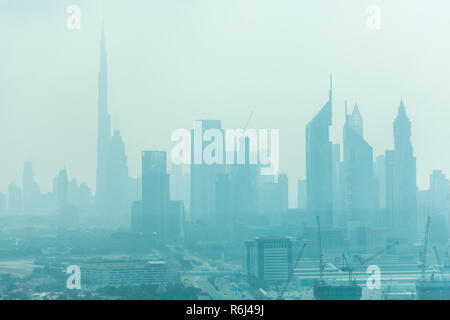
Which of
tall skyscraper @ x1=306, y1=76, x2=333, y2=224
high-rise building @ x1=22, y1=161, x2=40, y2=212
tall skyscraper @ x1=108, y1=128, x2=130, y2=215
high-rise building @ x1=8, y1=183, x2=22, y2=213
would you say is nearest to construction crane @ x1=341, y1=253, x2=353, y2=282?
tall skyscraper @ x1=306, y1=76, x2=333, y2=224

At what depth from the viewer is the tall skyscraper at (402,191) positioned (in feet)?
22.4

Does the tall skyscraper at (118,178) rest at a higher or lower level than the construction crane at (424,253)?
higher

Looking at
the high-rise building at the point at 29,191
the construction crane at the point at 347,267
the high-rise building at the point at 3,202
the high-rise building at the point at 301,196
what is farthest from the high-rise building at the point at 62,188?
the construction crane at the point at 347,267

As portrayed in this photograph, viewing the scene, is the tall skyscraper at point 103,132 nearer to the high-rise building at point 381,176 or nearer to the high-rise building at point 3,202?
the high-rise building at point 3,202

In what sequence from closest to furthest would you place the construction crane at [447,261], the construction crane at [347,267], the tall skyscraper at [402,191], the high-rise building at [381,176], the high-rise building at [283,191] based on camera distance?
the construction crane at [347,267], the high-rise building at [283,191], the tall skyscraper at [402,191], the construction crane at [447,261], the high-rise building at [381,176]

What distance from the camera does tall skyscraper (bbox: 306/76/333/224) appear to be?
20.1 ft

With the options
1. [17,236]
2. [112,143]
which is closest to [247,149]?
[112,143]

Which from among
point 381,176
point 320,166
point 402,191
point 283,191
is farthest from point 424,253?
point 283,191

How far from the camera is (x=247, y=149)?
521cm

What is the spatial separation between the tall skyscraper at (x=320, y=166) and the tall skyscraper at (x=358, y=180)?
245mm

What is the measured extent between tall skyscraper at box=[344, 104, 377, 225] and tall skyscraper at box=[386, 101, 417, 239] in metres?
0.22

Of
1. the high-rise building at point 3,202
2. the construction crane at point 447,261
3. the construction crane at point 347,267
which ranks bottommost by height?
the construction crane at point 447,261
